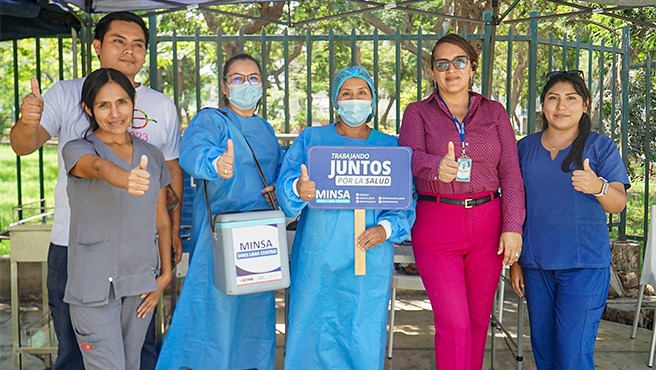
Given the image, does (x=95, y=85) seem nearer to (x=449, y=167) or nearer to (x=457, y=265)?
(x=449, y=167)

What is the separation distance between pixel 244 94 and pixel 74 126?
793mm

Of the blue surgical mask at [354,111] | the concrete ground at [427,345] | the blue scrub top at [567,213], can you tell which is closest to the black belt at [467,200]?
the blue scrub top at [567,213]

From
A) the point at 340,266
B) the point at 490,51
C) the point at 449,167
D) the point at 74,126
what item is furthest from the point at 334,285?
the point at 490,51

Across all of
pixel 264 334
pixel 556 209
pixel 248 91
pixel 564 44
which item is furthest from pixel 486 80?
pixel 264 334

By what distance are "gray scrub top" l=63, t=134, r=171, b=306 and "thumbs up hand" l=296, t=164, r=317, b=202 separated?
2.19ft

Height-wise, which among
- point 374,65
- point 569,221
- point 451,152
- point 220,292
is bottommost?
point 220,292

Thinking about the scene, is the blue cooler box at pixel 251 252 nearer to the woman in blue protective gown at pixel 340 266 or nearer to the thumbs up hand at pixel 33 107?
the woman in blue protective gown at pixel 340 266

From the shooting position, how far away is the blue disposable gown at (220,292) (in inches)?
134

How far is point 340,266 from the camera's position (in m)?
3.37

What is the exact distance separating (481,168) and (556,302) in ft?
2.56

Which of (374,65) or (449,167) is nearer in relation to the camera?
(449,167)

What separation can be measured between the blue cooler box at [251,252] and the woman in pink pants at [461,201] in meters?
0.67

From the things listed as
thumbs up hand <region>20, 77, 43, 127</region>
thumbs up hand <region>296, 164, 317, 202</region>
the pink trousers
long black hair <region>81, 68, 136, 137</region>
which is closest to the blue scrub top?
the pink trousers

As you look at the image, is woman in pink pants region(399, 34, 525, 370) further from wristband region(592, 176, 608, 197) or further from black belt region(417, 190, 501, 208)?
wristband region(592, 176, 608, 197)
